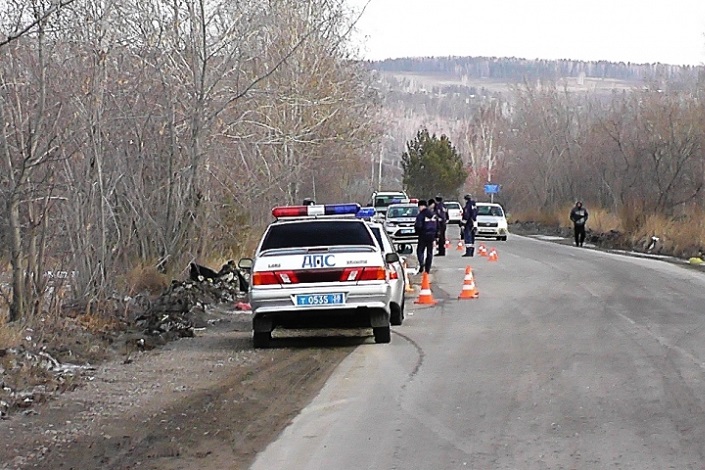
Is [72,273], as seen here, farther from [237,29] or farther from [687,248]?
[687,248]

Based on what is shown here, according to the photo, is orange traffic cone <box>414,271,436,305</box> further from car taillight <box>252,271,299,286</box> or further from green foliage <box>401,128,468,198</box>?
green foliage <box>401,128,468,198</box>

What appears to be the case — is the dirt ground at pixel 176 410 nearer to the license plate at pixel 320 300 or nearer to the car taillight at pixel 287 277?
the license plate at pixel 320 300

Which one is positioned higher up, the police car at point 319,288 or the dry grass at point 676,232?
the police car at point 319,288

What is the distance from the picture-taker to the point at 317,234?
14141 mm

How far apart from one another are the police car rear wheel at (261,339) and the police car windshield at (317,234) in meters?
1.18

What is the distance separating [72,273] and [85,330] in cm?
148

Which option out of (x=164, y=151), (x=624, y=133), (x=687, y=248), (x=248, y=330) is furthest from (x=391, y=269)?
(x=624, y=133)

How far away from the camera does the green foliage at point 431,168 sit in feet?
297

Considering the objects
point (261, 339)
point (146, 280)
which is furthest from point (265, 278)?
point (146, 280)

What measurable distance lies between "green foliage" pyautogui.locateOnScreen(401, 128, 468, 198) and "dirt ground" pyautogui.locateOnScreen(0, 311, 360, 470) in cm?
7722

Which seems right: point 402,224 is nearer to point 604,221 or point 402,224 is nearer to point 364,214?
point 604,221

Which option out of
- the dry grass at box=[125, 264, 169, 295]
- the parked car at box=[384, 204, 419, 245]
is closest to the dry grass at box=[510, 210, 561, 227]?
the parked car at box=[384, 204, 419, 245]

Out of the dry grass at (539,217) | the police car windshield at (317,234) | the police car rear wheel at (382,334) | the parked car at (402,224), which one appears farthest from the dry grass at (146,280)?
the dry grass at (539,217)

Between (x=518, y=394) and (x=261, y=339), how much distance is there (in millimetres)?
4437
